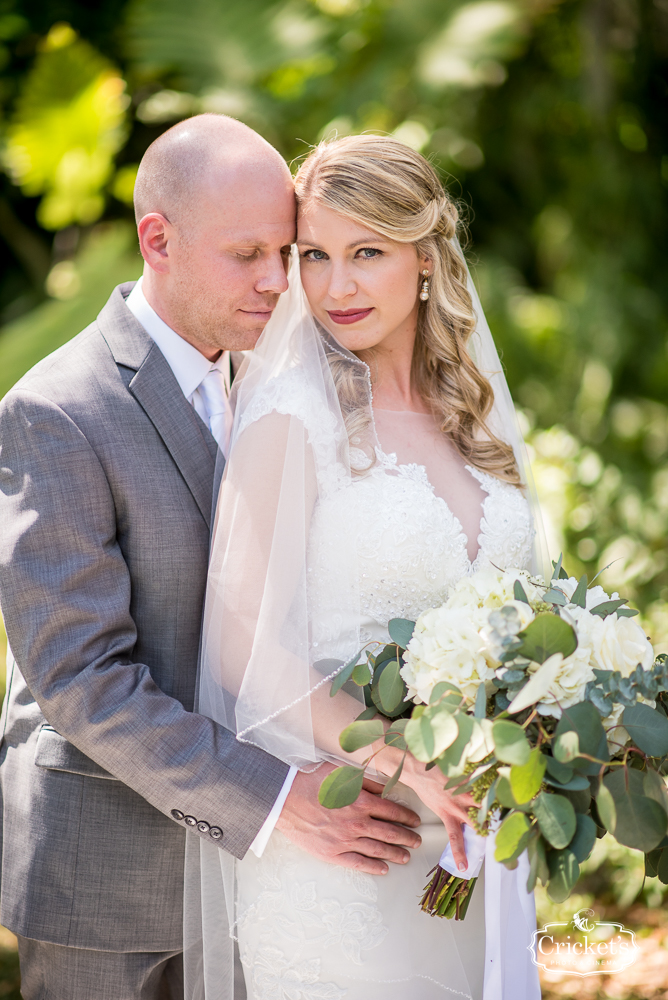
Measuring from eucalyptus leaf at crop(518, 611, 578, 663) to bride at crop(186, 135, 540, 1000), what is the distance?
0.44 metres

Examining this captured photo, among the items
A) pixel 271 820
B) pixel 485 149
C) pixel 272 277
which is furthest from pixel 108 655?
pixel 485 149

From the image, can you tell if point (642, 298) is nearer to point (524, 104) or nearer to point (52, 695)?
point (524, 104)

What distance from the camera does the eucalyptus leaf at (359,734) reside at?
1675 mm

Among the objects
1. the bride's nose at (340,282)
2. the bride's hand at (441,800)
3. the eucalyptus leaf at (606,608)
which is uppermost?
the bride's nose at (340,282)

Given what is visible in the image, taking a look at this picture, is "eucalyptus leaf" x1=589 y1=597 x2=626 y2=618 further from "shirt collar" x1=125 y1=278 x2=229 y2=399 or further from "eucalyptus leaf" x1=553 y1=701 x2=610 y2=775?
"shirt collar" x1=125 y1=278 x2=229 y2=399

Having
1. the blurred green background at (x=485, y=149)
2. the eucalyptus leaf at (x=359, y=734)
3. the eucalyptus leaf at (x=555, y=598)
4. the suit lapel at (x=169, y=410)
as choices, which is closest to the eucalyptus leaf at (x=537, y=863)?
the eucalyptus leaf at (x=359, y=734)

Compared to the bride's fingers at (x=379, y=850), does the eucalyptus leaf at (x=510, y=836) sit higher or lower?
higher

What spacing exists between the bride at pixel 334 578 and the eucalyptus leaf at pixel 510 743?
1.34 ft

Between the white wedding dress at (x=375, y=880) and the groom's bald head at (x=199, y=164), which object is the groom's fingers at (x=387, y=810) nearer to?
the white wedding dress at (x=375, y=880)

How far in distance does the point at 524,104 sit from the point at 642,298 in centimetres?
174

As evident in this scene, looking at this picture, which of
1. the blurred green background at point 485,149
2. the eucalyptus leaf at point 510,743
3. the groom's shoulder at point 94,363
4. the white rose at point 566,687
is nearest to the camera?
the eucalyptus leaf at point 510,743

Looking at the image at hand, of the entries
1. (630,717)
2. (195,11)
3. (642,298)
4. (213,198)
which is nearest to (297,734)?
(630,717)

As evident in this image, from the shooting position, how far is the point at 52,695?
1.92 metres

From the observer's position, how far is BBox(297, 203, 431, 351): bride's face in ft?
7.22
